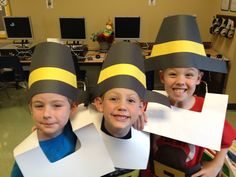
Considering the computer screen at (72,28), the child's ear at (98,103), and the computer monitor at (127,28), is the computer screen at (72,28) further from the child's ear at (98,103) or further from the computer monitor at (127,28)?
the child's ear at (98,103)

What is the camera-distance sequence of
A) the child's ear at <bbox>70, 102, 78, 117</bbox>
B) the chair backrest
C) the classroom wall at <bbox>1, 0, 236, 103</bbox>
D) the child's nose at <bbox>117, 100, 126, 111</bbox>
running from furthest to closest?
1. the classroom wall at <bbox>1, 0, 236, 103</bbox>
2. the chair backrest
3. the child's ear at <bbox>70, 102, 78, 117</bbox>
4. the child's nose at <bbox>117, 100, 126, 111</bbox>

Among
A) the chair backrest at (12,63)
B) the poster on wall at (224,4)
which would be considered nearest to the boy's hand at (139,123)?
the chair backrest at (12,63)

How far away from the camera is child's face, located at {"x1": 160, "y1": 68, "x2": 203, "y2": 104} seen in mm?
919

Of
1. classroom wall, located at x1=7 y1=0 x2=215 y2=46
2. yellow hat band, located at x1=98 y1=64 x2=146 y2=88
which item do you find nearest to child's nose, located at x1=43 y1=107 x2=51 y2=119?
yellow hat band, located at x1=98 y1=64 x2=146 y2=88

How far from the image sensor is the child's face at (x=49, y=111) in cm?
78

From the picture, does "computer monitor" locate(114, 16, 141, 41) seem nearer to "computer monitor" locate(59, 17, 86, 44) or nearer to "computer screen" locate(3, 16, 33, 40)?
"computer monitor" locate(59, 17, 86, 44)

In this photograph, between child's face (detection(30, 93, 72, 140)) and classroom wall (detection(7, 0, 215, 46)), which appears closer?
child's face (detection(30, 93, 72, 140))

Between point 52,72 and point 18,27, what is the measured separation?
311 cm

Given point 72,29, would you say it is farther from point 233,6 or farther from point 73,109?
point 73,109

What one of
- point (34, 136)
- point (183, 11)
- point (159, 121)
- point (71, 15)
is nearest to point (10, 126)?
point (71, 15)

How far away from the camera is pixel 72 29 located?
11.4 ft

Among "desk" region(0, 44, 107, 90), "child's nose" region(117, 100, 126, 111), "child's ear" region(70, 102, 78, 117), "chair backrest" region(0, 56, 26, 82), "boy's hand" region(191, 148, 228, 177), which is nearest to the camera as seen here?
"child's nose" region(117, 100, 126, 111)

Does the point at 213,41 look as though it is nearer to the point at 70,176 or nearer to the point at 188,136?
the point at 188,136

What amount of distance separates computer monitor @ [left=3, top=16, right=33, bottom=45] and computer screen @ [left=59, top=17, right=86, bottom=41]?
1.66ft
